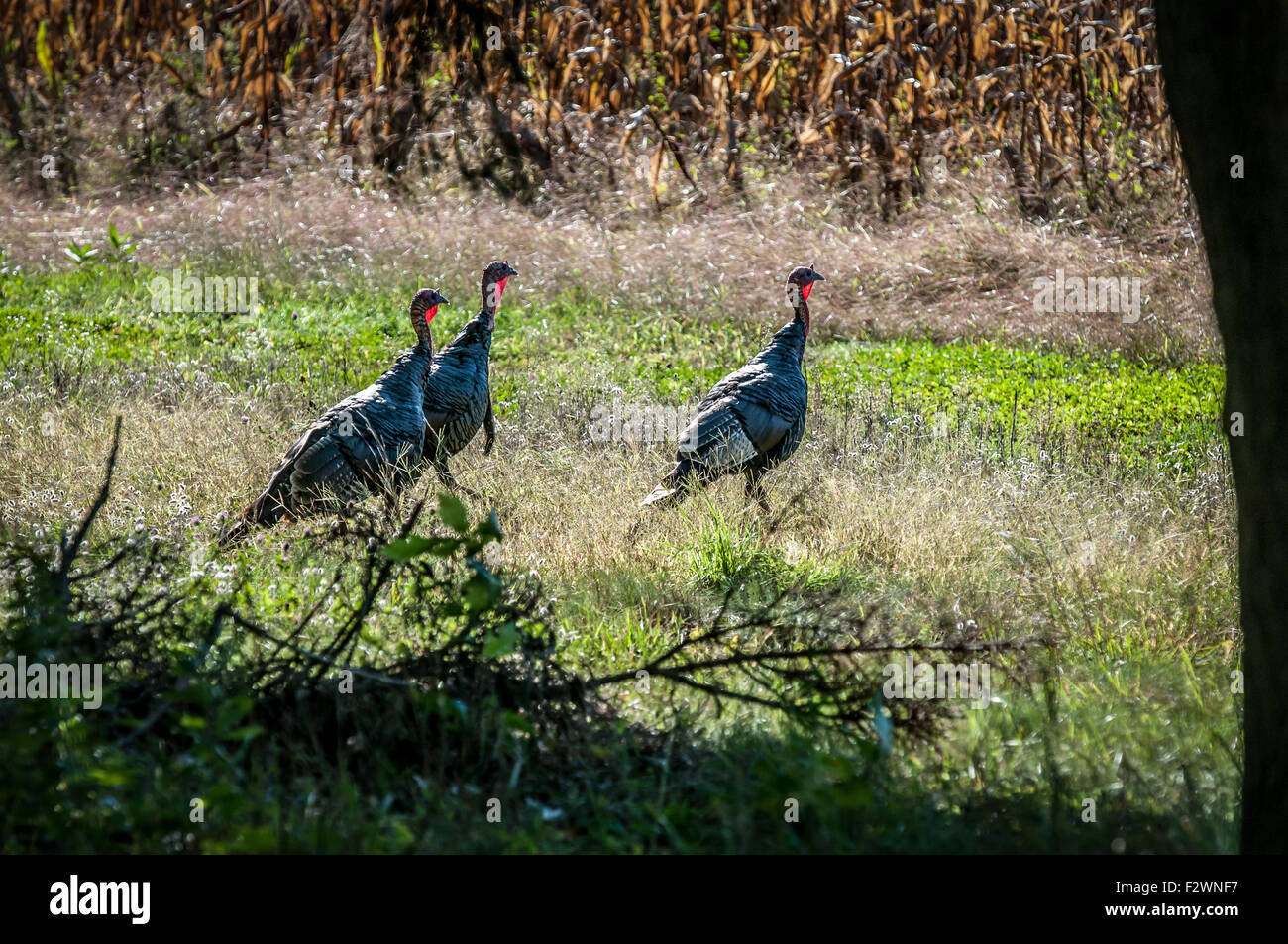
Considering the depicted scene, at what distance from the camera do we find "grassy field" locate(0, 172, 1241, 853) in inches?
123

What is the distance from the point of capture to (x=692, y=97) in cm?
1329

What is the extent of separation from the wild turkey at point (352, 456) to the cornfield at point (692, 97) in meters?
6.54

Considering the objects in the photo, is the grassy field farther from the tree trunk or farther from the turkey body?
the tree trunk

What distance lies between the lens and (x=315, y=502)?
18.9ft

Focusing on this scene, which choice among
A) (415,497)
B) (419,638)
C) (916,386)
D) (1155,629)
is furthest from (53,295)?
(1155,629)
